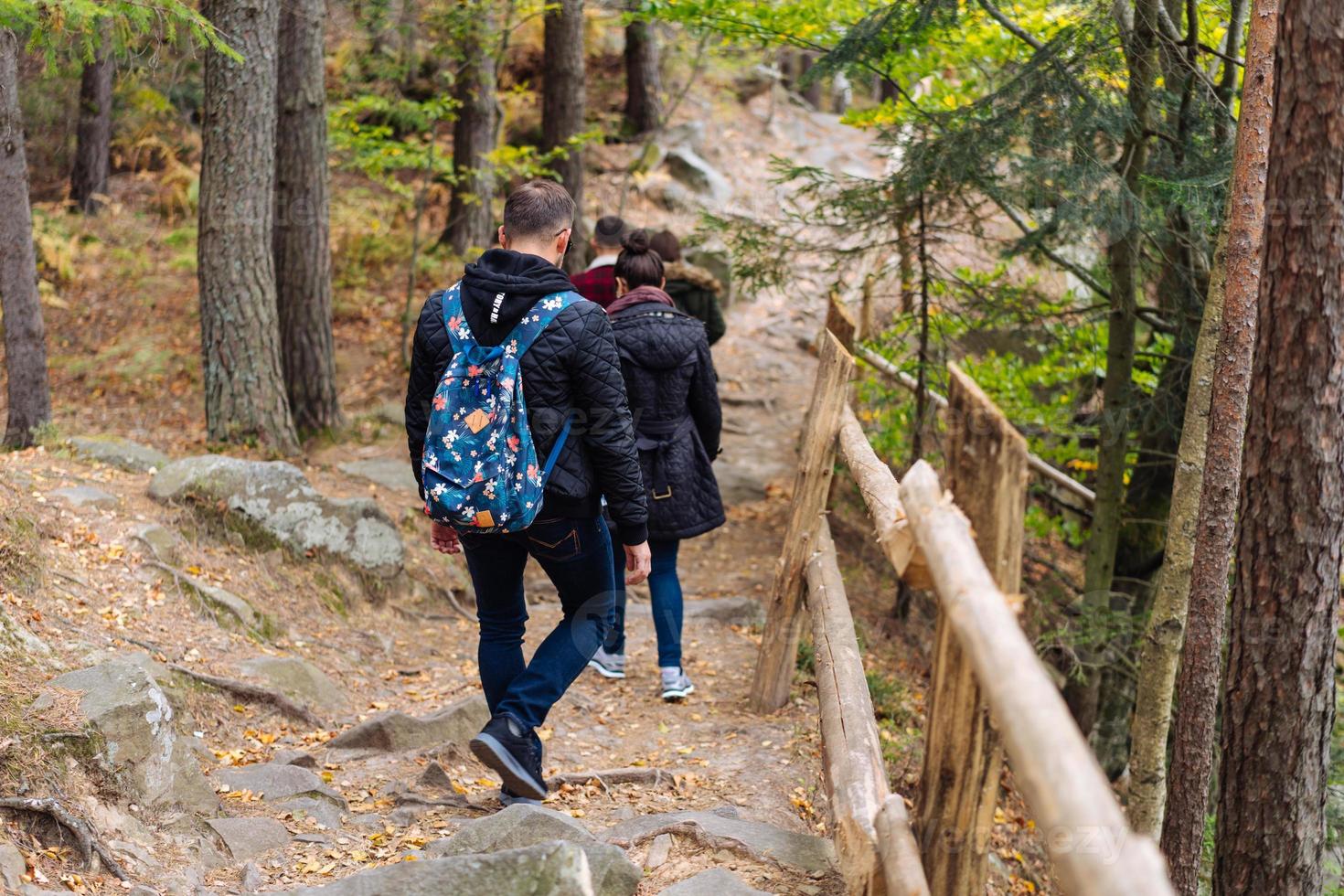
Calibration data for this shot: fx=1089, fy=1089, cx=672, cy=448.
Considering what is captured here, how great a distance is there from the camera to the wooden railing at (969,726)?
175 centimetres

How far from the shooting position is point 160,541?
5.96 m

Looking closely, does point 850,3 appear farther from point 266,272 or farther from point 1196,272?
point 266,272

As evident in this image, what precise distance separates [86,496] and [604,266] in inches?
125

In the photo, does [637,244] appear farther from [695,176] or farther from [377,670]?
[695,176]


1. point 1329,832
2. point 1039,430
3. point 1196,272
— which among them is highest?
point 1196,272

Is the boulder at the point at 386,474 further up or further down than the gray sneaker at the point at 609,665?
further up

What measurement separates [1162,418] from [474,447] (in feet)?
19.2

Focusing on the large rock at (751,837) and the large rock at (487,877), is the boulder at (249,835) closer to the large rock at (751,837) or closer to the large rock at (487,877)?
the large rock at (487,877)

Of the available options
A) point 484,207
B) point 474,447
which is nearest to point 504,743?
point 474,447

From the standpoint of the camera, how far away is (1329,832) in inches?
246

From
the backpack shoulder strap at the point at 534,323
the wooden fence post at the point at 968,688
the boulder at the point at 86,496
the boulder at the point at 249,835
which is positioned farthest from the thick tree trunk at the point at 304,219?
the wooden fence post at the point at 968,688

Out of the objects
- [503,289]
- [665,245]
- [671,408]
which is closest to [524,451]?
[503,289]

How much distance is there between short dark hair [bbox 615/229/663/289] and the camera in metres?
5.35

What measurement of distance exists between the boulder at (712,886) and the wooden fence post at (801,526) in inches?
91.4
